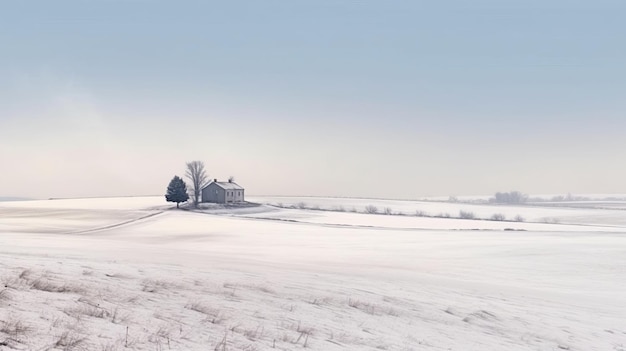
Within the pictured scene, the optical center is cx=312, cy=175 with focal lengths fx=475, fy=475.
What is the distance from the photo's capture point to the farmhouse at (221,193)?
10531 centimetres

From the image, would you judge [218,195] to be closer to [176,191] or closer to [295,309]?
[176,191]

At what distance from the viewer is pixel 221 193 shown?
106m

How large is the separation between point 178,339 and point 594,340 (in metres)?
11.0

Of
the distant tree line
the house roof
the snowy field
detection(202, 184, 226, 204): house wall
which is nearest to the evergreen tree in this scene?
detection(202, 184, 226, 204): house wall

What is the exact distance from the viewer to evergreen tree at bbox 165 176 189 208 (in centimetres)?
10138

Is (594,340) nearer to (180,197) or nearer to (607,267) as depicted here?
(607,267)

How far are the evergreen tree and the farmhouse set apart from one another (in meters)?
6.63

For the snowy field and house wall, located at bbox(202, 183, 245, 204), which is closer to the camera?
the snowy field

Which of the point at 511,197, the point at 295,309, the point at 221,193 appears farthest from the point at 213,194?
the point at 511,197

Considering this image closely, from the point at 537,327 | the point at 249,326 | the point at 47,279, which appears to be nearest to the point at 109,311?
the point at 249,326

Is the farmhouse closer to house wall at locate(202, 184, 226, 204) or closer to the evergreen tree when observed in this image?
house wall at locate(202, 184, 226, 204)

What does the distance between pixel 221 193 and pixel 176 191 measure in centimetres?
969

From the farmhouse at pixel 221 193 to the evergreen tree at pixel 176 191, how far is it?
21.7 ft

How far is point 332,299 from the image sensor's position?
1329 centimetres
